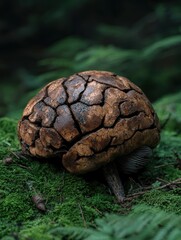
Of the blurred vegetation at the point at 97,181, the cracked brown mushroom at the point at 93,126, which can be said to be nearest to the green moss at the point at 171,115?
the blurred vegetation at the point at 97,181

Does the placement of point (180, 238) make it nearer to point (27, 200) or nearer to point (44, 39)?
point (27, 200)

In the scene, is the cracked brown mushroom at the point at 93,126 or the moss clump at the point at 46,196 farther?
the cracked brown mushroom at the point at 93,126

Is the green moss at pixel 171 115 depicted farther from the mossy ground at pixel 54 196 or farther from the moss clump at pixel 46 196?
the moss clump at pixel 46 196

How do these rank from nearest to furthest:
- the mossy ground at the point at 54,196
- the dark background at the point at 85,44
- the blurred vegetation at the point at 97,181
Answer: the blurred vegetation at the point at 97,181 < the mossy ground at the point at 54,196 < the dark background at the point at 85,44

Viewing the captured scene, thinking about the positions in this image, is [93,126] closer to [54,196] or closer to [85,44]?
[54,196]

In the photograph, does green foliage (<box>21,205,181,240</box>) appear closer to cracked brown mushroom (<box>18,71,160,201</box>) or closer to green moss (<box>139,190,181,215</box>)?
green moss (<box>139,190,181,215</box>)

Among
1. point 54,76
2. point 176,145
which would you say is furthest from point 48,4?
point 176,145

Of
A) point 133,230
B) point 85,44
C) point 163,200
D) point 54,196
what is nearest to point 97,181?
point 54,196
